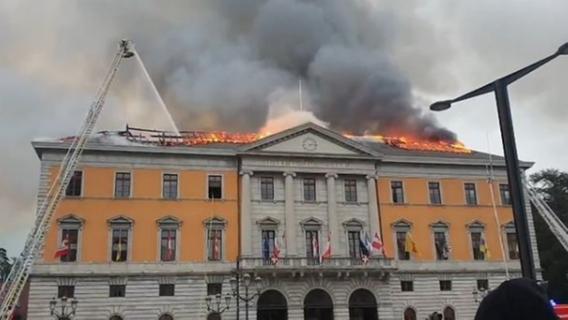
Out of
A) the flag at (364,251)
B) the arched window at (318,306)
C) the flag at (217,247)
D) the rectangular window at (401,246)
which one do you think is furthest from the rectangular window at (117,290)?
the rectangular window at (401,246)

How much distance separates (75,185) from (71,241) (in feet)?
11.9

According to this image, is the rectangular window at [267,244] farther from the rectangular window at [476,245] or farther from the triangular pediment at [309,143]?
the rectangular window at [476,245]

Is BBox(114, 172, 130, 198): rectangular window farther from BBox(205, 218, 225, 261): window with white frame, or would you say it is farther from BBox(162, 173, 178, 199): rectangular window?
BBox(205, 218, 225, 261): window with white frame

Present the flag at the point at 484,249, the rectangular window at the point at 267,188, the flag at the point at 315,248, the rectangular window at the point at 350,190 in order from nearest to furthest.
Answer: the flag at the point at 315,248 → the rectangular window at the point at 267,188 → the rectangular window at the point at 350,190 → the flag at the point at 484,249

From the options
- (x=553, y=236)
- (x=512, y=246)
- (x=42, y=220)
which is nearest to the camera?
(x=42, y=220)

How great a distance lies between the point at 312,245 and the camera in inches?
1592

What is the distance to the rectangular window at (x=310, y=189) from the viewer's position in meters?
41.6

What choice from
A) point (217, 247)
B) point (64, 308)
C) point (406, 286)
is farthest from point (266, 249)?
point (64, 308)

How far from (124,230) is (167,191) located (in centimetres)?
380

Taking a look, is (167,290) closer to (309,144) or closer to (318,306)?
(318,306)

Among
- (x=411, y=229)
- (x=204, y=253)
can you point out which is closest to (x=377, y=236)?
(x=411, y=229)

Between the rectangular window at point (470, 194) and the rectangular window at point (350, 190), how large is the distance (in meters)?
9.04

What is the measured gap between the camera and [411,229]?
42938 mm

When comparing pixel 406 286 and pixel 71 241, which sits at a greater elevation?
pixel 71 241
